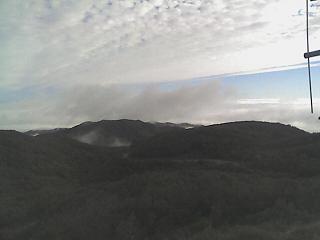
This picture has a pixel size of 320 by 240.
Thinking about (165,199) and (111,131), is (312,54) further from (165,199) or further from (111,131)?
(111,131)

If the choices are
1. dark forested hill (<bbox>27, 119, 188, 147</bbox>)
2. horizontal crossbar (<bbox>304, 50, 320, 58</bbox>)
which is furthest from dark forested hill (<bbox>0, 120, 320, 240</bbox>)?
dark forested hill (<bbox>27, 119, 188, 147</bbox>)

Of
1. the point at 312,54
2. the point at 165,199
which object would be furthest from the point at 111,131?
the point at 312,54

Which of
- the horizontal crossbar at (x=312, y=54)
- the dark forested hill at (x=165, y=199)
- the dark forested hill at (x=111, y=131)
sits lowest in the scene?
the dark forested hill at (x=165, y=199)

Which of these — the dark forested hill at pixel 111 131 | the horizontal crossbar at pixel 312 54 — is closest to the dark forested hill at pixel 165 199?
the horizontal crossbar at pixel 312 54

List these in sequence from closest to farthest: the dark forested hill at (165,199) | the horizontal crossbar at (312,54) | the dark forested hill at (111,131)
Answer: the horizontal crossbar at (312,54)
the dark forested hill at (165,199)
the dark forested hill at (111,131)

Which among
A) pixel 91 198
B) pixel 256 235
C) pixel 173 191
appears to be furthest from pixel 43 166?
pixel 256 235

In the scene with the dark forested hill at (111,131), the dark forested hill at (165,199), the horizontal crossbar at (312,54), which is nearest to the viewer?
the horizontal crossbar at (312,54)

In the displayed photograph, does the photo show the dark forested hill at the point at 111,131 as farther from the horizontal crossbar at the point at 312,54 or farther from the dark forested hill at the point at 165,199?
the horizontal crossbar at the point at 312,54

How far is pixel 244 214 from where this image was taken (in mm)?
24016

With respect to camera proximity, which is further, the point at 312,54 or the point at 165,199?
the point at 165,199

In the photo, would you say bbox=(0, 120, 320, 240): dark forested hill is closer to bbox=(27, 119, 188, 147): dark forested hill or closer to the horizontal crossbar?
the horizontal crossbar

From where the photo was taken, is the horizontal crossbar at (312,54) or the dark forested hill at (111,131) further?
the dark forested hill at (111,131)

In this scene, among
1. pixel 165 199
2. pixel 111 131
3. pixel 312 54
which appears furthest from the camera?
pixel 111 131

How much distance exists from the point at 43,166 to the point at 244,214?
3336 centimetres
